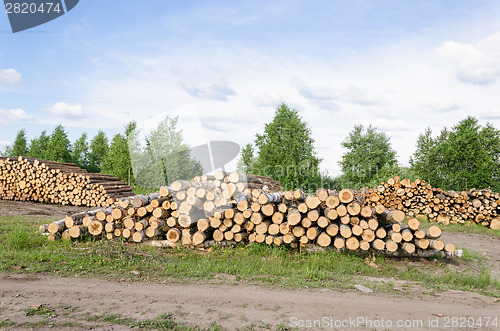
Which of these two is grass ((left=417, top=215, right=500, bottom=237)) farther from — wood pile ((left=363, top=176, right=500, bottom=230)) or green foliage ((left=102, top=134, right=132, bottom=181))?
green foliage ((left=102, top=134, right=132, bottom=181))

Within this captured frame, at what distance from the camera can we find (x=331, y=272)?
245 inches

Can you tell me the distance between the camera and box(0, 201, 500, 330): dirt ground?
13.4 feet

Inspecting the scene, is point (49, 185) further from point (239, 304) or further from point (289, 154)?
point (239, 304)

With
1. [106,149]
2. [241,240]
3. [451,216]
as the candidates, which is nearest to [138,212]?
[241,240]

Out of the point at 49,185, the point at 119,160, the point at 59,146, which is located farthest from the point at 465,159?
the point at 59,146

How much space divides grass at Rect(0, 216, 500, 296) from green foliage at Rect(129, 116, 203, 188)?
11892 mm

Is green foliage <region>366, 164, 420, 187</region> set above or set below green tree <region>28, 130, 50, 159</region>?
below

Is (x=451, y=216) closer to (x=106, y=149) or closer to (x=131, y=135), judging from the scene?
(x=131, y=135)

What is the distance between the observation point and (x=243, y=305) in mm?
4469

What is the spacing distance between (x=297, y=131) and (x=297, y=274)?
50.9ft

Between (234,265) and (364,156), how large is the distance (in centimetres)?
2165

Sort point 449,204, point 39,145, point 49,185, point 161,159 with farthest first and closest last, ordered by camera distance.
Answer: point 39,145
point 161,159
point 49,185
point 449,204

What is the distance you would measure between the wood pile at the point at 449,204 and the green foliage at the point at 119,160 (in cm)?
1937

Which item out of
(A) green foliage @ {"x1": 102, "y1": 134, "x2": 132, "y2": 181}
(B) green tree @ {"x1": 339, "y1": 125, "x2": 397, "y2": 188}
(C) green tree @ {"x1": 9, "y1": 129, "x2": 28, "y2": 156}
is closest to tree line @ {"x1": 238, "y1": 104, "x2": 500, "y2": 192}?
(B) green tree @ {"x1": 339, "y1": 125, "x2": 397, "y2": 188}
